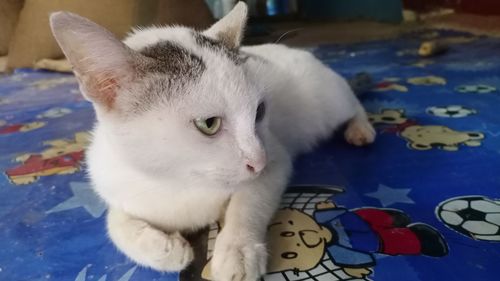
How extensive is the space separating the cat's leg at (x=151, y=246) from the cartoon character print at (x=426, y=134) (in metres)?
0.75

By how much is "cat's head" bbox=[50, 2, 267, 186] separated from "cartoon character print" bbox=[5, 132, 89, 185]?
Result: 56 centimetres

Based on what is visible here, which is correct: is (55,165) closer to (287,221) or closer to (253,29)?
(287,221)

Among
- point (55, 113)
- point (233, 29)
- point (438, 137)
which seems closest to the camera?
point (233, 29)

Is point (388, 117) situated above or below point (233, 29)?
below

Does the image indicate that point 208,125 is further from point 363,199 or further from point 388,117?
point 388,117

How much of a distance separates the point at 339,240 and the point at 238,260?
22 centimetres

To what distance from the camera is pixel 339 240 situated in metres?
0.85

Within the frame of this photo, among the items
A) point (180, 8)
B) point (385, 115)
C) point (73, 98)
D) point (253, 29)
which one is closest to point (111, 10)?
point (180, 8)

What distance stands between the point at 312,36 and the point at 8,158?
8.74ft

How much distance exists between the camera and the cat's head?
71 centimetres

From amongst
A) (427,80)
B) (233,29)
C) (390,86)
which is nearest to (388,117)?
(390,86)

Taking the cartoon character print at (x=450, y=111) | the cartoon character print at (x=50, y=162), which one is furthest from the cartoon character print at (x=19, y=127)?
the cartoon character print at (x=450, y=111)

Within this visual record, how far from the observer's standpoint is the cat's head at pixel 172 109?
710 mm

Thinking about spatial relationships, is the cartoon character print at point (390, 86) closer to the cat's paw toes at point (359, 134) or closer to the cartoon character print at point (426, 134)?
the cartoon character print at point (426, 134)
